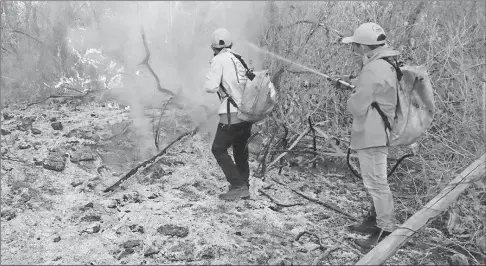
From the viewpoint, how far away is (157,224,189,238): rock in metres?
3.50

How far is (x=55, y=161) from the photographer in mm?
4453

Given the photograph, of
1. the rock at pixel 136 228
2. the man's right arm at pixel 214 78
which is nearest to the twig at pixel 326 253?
the rock at pixel 136 228

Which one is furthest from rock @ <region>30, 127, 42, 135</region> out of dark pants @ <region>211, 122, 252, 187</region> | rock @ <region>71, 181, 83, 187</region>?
dark pants @ <region>211, 122, 252, 187</region>

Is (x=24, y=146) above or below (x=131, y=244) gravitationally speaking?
above

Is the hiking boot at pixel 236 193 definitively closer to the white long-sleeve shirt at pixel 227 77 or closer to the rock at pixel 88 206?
the white long-sleeve shirt at pixel 227 77

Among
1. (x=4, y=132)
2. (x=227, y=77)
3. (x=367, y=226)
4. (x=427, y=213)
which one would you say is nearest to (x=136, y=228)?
(x=227, y=77)

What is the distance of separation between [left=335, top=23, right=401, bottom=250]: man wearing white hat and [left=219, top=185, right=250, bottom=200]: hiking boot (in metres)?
1.34

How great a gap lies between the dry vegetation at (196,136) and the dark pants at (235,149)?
1.01 feet

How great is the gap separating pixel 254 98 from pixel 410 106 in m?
1.43

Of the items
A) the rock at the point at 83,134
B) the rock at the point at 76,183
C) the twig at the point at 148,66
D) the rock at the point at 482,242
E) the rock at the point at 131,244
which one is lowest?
the rock at the point at 482,242

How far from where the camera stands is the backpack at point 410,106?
323 cm

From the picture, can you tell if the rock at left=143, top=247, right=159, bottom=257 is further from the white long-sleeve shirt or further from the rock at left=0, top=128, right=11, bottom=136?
the rock at left=0, top=128, right=11, bottom=136

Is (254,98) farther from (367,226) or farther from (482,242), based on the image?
(482,242)

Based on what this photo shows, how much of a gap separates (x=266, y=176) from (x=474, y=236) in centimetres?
232
